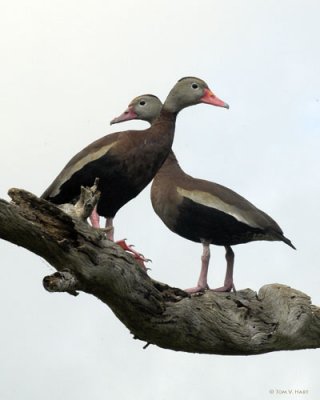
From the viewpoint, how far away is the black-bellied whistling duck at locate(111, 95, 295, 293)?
10.8m

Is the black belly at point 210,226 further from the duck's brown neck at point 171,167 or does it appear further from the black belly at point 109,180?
the black belly at point 109,180

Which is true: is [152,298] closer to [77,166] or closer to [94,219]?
[94,219]

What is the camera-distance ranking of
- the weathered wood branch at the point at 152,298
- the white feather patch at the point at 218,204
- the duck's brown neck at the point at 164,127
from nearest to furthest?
the weathered wood branch at the point at 152,298 → the duck's brown neck at the point at 164,127 → the white feather patch at the point at 218,204

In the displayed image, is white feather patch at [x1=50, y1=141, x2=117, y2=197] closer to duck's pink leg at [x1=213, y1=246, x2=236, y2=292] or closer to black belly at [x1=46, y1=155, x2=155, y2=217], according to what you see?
black belly at [x1=46, y1=155, x2=155, y2=217]

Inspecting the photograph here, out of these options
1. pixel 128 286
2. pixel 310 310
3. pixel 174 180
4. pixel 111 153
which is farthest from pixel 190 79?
pixel 128 286

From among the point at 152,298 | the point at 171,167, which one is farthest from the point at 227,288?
the point at 152,298

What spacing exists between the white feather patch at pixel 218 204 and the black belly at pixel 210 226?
35 millimetres

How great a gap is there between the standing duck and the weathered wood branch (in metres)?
1.36

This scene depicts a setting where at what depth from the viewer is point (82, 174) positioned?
10.0 metres

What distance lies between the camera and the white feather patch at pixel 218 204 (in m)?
10.8

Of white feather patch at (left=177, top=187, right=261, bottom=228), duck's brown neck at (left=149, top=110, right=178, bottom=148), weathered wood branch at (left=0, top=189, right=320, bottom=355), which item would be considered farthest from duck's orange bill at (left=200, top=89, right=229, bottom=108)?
weathered wood branch at (left=0, top=189, right=320, bottom=355)

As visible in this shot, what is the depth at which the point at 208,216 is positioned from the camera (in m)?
10.9

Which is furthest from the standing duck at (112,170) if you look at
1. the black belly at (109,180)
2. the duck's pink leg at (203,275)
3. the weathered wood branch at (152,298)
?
the weathered wood branch at (152,298)

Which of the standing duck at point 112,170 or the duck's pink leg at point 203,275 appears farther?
the duck's pink leg at point 203,275
